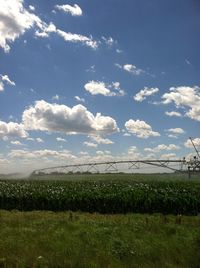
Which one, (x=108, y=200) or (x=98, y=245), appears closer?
(x=98, y=245)

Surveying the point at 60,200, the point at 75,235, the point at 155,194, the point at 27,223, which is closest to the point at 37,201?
the point at 60,200

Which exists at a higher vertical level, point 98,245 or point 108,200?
point 108,200

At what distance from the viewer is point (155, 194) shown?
3073 cm

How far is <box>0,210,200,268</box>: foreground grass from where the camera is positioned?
12875 millimetres

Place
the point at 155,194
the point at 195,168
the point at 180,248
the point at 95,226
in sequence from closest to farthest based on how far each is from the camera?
the point at 180,248
the point at 95,226
the point at 155,194
the point at 195,168

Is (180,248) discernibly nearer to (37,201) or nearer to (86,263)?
(86,263)

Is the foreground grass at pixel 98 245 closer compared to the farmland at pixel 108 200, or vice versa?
the foreground grass at pixel 98 245

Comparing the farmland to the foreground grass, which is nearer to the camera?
the foreground grass

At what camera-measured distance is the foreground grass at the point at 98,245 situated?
12875 mm

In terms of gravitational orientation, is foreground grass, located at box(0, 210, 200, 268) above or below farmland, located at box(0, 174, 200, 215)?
below

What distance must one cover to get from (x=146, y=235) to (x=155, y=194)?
13.9 metres

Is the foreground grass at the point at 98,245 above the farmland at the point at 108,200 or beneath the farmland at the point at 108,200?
beneath

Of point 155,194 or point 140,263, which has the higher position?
point 155,194

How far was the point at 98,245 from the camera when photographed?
15023 millimetres
